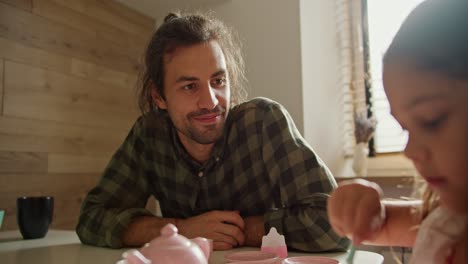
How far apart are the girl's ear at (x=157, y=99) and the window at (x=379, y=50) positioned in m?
1.10

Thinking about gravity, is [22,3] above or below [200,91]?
above

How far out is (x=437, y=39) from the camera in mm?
305

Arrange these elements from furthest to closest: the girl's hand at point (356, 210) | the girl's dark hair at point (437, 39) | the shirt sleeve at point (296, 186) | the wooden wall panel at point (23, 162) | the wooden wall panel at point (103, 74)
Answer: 1. the wooden wall panel at point (103, 74)
2. the wooden wall panel at point (23, 162)
3. the shirt sleeve at point (296, 186)
4. the girl's hand at point (356, 210)
5. the girl's dark hair at point (437, 39)

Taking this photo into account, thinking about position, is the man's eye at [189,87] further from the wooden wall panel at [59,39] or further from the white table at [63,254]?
the wooden wall panel at [59,39]

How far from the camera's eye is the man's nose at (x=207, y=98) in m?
1.14

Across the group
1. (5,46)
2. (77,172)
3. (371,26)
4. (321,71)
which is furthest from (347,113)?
(5,46)

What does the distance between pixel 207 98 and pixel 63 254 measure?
52 cm

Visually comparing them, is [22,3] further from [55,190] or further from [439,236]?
[439,236]

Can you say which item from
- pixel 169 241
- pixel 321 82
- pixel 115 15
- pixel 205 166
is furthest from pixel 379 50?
pixel 169 241

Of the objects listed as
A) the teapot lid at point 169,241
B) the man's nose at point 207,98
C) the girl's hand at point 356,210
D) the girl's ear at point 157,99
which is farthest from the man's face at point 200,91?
the girl's hand at point 356,210

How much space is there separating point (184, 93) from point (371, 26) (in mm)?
1281

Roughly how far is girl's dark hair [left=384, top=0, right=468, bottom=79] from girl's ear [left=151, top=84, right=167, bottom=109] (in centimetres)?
107

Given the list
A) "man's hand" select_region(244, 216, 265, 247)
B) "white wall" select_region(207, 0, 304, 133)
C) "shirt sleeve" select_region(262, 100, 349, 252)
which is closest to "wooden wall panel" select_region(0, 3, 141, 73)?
"white wall" select_region(207, 0, 304, 133)

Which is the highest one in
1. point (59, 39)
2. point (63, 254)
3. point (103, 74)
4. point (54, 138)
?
point (59, 39)
